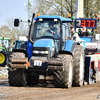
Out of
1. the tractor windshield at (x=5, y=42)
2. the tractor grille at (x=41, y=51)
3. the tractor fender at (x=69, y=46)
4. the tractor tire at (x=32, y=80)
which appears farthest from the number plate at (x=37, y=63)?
the tractor windshield at (x=5, y=42)

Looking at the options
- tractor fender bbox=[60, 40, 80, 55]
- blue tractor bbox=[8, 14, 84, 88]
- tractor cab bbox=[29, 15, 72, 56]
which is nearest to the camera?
blue tractor bbox=[8, 14, 84, 88]

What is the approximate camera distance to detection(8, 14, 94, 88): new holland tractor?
9337mm

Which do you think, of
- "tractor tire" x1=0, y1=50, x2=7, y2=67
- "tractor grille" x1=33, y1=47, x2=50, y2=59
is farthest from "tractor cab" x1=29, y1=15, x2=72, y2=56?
"tractor tire" x1=0, y1=50, x2=7, y2=67

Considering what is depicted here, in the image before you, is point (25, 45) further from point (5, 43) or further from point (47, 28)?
point (5, 43)

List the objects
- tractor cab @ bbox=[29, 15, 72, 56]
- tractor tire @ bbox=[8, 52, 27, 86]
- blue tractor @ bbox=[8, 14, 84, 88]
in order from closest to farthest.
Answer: blue tractor @ bbox=[8, 14, 84, 88]
tractor tire @ bbox=[8, 52, 27, 86]
tractor cab @ bbox=[29, 15, 72, 56]

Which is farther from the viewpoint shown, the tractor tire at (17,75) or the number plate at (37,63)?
the tractor tire at (17,75)

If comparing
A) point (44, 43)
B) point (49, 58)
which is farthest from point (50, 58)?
point (44, 43)

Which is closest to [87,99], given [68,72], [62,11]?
[68,72]

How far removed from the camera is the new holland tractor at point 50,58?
9.34 metres

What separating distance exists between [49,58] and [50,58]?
92 mm

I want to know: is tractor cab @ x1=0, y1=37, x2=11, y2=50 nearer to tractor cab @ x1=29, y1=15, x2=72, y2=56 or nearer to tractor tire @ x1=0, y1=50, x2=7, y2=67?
tractor tire @ x1=0, y1=50, x2=7, y2=67

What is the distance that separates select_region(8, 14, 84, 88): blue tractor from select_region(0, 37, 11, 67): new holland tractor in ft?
40.9

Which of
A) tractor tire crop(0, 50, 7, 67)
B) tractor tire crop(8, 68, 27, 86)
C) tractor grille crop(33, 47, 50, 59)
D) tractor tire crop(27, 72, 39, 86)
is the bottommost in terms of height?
tractor tire crop(0, 50, 7, 67)

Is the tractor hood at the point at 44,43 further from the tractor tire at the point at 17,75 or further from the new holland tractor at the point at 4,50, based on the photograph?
the new holland tractor at the point at 4,50
